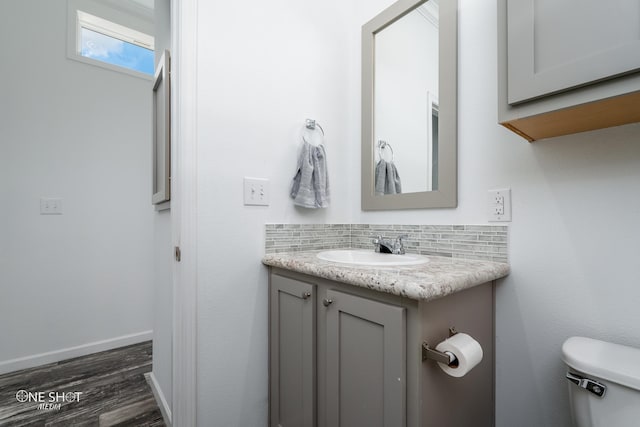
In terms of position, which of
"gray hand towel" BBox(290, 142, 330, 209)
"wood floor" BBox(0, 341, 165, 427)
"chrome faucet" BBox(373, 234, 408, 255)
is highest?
"gray hand towel" BBox(290, 142, 330, 209)

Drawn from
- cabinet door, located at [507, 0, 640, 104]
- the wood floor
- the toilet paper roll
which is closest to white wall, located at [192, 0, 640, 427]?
cabinet door, located at [507, 0, 640, 104]

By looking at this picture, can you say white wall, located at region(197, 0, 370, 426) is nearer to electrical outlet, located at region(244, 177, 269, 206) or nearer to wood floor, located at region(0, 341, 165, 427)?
electrical outlet, located at region(244, 177, 269, 206)

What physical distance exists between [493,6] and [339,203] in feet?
3.46

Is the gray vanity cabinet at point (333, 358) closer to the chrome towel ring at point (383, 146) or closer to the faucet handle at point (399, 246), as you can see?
the faucet handle at point (399, 246)

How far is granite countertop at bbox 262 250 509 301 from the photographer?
0.67 m

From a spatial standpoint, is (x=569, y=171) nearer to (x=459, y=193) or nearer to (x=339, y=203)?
(x=459, y=193)

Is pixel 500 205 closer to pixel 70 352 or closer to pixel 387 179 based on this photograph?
pixel 387 179

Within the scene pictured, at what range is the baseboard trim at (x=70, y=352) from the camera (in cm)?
188

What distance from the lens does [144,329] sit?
7.91 ft

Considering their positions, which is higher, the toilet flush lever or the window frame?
the window frame

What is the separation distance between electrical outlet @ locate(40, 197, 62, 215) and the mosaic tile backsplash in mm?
1819

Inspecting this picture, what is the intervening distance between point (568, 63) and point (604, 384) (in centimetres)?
75

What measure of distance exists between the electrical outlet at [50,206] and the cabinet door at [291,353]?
1892 millimetres

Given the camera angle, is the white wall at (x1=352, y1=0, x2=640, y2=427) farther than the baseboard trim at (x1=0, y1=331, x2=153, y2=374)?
No
